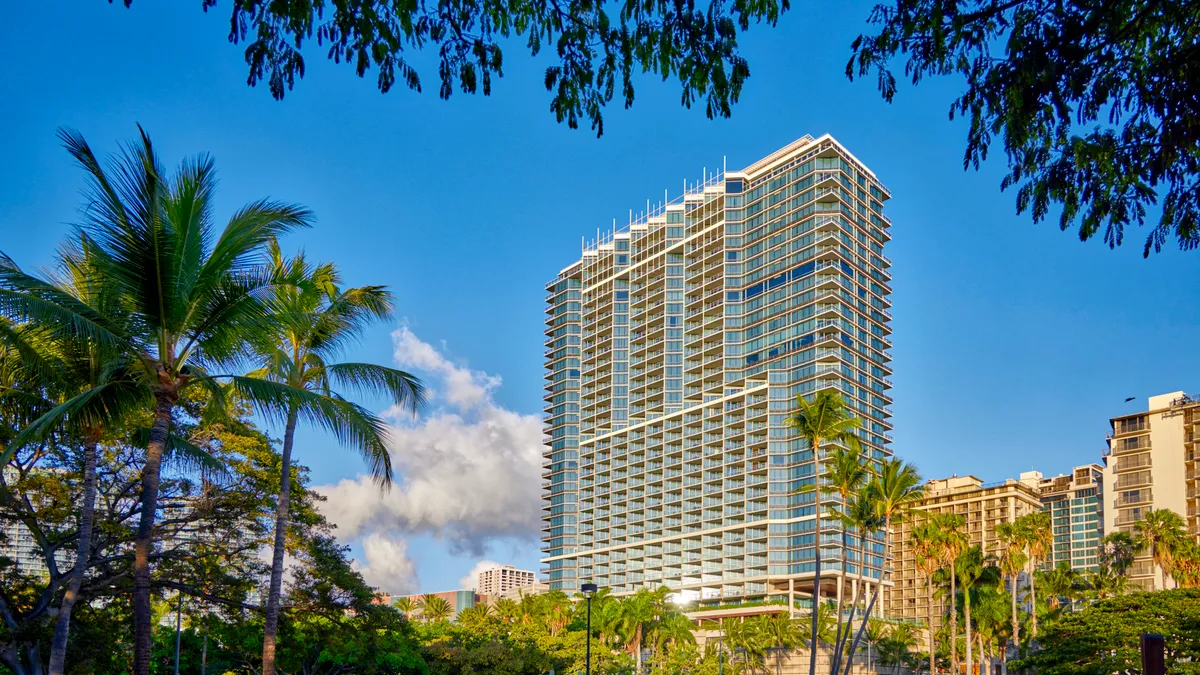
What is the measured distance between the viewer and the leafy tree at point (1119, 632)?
156ft

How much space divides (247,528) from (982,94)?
80.2 ft

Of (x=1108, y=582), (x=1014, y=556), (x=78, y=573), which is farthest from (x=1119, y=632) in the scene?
(x=78, y=573)

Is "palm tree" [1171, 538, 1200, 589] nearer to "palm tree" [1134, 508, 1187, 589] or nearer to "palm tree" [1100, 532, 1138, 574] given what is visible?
"palm tree" [1134, 508, 1187, 589]

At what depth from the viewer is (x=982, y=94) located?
26.8ft

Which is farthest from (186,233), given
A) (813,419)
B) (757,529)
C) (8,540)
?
(757,529)

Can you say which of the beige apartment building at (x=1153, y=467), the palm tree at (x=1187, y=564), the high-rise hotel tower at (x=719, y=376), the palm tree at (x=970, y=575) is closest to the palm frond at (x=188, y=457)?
the palm tree at (x=970, y=575)

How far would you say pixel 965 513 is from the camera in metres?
175

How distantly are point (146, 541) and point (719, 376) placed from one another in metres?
127

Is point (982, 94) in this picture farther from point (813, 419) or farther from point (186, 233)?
point (813, 419)

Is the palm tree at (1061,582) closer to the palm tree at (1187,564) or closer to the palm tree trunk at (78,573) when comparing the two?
the palm tree at (1187,564)

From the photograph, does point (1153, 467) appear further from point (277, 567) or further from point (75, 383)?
point (75, 383)

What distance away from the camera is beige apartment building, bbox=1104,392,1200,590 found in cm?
10812

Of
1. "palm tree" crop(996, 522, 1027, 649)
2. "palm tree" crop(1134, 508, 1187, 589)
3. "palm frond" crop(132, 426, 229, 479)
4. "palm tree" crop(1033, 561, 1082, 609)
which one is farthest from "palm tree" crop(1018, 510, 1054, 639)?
"palm frond" crop(132, 426, 229, 479)

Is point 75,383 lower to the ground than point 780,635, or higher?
higher
